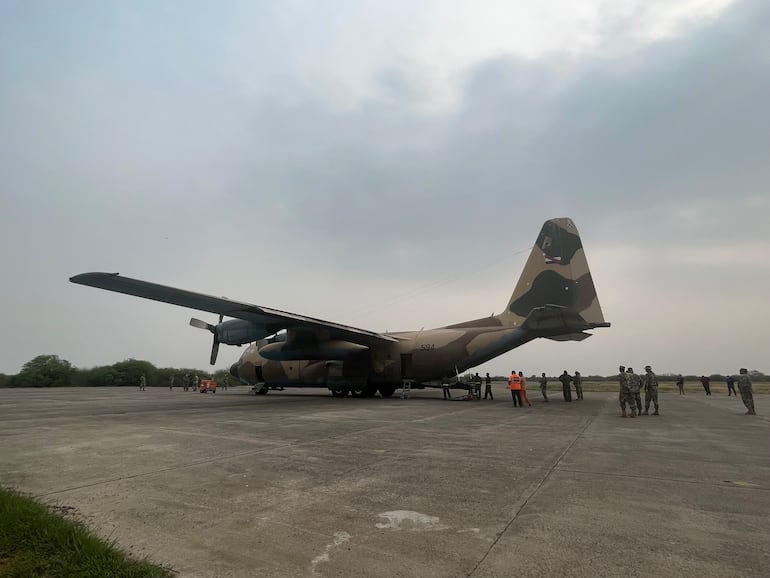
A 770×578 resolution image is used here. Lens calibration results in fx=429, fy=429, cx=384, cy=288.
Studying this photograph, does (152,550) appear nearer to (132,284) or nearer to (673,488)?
(673,488)

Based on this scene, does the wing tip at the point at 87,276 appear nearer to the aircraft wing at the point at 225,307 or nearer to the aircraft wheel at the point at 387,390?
the aircraft wing at the point at 225,307

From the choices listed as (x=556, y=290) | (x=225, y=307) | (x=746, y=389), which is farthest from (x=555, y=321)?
(x=225, y=307)

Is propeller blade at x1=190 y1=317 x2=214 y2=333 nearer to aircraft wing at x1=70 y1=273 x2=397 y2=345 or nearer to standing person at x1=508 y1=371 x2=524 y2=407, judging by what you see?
aircraft wing at x1=70 y1=273 x2=397 y2=345

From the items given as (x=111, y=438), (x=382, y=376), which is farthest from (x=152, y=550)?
(x=382, y=376)

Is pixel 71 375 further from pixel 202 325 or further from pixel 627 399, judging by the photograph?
pixel 627 399

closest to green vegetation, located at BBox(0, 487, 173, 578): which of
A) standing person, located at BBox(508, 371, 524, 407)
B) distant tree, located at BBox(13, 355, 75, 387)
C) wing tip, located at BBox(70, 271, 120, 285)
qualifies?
wing tip, located at BBox(70, 271, 120, 285)

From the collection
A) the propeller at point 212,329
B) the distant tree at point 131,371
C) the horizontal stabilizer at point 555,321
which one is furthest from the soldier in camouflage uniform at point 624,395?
the distant tree at point 131,371

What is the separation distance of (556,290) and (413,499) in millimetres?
16535

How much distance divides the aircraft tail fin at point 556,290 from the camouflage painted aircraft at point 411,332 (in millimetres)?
40

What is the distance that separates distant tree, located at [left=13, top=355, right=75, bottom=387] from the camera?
182 feet

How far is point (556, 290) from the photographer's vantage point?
19422 millimetres

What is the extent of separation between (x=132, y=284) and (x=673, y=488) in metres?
17.0

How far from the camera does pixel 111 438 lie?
8852 mm

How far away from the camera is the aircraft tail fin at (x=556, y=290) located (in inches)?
711
